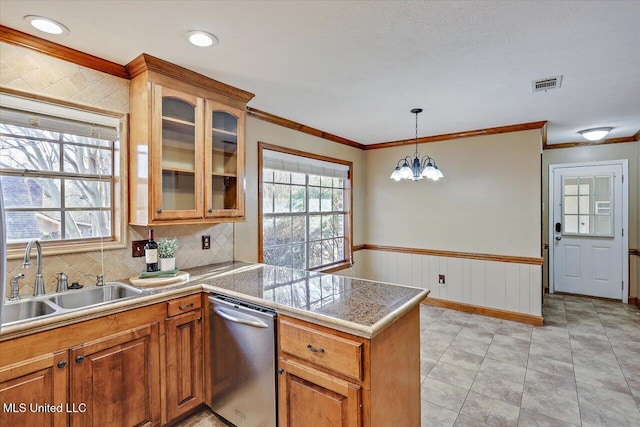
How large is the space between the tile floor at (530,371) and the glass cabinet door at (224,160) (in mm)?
1541

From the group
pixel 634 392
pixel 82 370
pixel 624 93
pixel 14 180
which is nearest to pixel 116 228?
pixel 14 180

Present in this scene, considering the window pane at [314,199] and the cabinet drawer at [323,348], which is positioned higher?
the window pane at [314,199]

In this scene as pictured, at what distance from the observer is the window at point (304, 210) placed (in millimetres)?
3600

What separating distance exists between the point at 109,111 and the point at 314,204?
2516mm

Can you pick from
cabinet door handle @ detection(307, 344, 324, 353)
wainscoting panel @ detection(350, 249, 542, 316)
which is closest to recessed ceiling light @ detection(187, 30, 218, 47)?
cabinet door handle @ detection(307, 344, 324, 353)

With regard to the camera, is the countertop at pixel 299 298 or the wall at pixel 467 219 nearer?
the countertop at pixel 299 298

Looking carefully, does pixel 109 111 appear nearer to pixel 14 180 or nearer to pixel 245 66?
pixel 14 180

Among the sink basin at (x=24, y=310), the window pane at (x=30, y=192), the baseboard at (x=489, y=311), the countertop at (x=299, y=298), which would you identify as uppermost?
the window pane at (x=30, y=192)

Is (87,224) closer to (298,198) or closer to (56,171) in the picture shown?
(56,171)

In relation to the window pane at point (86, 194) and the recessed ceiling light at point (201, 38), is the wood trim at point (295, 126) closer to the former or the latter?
the recessed ceiling light at point (201, 38)

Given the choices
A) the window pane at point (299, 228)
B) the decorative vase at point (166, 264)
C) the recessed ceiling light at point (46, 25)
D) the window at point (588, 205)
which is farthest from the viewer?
the window at point (588, 205)

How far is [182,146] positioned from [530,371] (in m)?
3.36

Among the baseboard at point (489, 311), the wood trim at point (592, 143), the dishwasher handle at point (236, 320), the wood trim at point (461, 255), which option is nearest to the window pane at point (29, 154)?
the dishwasher handle at point (236, 320)

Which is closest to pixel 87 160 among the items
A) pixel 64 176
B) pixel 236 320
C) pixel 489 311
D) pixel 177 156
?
pixel 64 176
